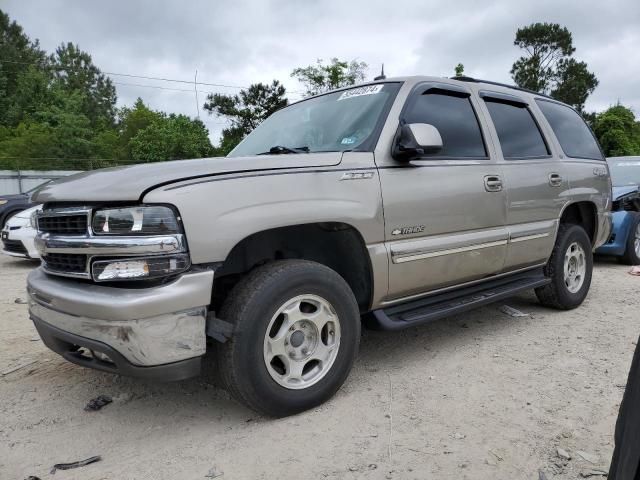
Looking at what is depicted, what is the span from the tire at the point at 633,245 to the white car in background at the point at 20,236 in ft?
28.1

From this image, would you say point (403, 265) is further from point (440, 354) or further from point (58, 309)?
point (58, 309)

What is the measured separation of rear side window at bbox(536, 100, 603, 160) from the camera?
4664 millimetres

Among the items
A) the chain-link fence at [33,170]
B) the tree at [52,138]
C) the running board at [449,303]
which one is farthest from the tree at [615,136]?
the tree at [52,138]

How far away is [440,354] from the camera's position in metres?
3.62

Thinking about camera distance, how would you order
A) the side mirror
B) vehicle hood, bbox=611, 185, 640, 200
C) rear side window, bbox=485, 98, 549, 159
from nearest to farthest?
the side mirror < rear side window, bbox=485, 98, 549, 159 < vehicle hood, bbox=611, 185, 640, 200

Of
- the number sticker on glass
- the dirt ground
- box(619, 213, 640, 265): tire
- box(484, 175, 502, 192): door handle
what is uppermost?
the number sticker on glass

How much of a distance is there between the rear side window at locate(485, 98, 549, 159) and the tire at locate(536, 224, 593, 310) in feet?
2.69

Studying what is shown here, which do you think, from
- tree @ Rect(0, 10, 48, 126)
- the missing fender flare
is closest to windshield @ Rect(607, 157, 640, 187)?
the missing fender flare

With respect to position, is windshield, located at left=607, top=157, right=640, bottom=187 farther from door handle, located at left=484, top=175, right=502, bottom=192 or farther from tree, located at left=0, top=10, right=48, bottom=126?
tree, located at left=0, top=10, right=48, bottom=126

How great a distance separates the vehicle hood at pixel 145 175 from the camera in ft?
7.61

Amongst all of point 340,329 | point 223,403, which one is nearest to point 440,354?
point 340,329

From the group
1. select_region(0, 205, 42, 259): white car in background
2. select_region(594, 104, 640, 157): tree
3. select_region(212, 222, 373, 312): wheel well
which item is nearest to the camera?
select_region(212, 222, 373, 312): wheel well

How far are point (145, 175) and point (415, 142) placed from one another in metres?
1.53

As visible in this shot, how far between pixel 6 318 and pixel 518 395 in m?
4.50
